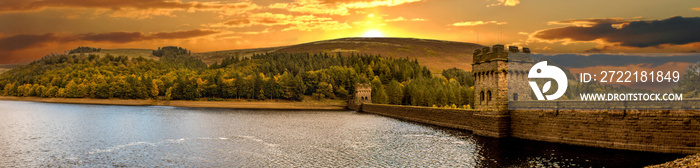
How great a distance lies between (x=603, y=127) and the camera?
31.1 m

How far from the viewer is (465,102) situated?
97188 millimetres

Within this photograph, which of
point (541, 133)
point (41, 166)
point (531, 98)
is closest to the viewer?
point (41, 166)

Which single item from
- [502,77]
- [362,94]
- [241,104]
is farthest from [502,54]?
[241,104]

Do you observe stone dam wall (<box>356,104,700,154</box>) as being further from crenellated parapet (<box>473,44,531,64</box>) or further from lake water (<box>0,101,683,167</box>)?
crenellated parapet (<box>473,44,531,64</box>)

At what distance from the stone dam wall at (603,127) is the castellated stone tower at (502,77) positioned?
1.00 metres

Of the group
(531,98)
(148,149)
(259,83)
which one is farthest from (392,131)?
(259,83)

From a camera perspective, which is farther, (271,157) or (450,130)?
(450,130)

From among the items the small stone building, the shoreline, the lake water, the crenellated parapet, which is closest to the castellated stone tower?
the crenellated parapet

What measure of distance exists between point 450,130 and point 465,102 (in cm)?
4934

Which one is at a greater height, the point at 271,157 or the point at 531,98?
the point at 531,98

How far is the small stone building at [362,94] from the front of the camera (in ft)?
360

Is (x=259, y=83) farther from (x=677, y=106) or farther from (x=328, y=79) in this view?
(x=677, y=106)

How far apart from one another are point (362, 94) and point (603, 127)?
8049 centimetres

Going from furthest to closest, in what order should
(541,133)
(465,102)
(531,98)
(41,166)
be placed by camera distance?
1. (465,102)
2. (531,98)
3. (541,133)
4. (41,166)
